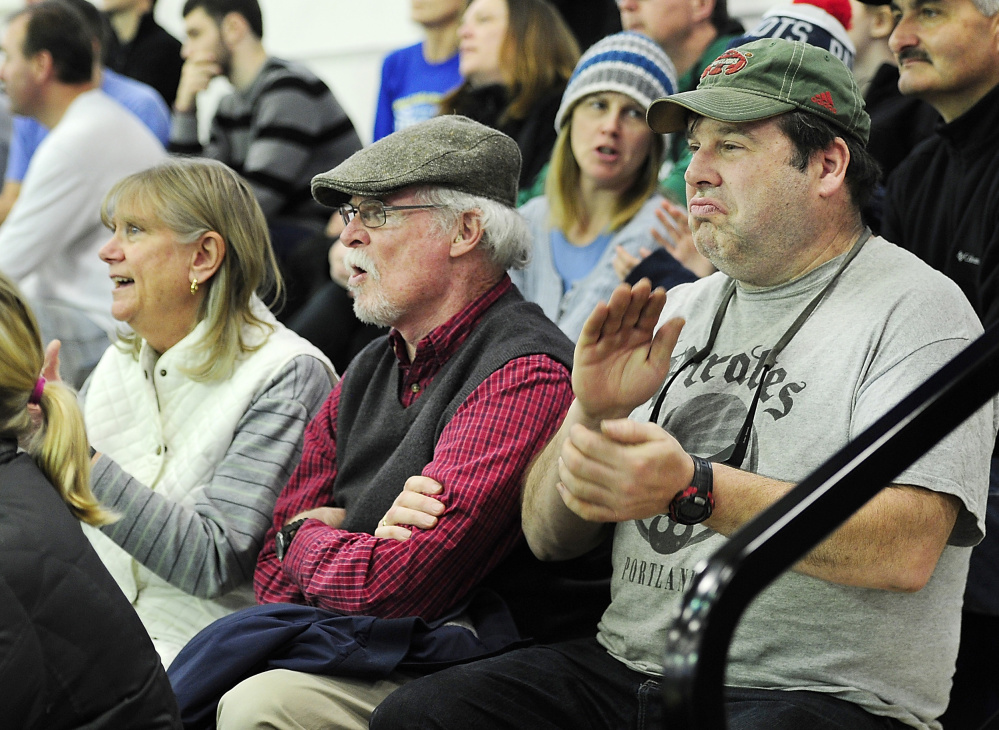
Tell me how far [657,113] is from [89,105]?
2.83 m

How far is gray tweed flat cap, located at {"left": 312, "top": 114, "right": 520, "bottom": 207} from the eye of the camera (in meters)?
2.43

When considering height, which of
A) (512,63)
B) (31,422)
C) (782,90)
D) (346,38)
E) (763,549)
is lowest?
(31,422)

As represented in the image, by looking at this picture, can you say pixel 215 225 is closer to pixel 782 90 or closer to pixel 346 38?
pixel 782 90

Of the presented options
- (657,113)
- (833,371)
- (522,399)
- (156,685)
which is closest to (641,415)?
(522,399)

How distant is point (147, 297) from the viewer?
9.17 ft

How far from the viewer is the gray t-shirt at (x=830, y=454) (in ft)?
5.91

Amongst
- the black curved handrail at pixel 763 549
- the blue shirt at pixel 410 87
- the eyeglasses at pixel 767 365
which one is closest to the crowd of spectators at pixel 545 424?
the eyeglasses at pixel 767 365

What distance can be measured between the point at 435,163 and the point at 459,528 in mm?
756

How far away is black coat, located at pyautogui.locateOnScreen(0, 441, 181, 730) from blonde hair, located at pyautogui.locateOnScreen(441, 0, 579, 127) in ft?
8.19

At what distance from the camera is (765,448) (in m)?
1.92

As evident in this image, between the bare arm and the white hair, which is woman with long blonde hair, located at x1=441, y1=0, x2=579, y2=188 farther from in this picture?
the bare arm

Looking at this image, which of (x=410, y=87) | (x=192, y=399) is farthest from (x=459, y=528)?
(x=410, y=87)

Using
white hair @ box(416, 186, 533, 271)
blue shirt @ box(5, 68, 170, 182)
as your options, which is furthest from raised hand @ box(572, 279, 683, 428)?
Answer: blue shirt @ box(5, 68, 170, 182)

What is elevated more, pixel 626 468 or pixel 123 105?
pixel 626 468
